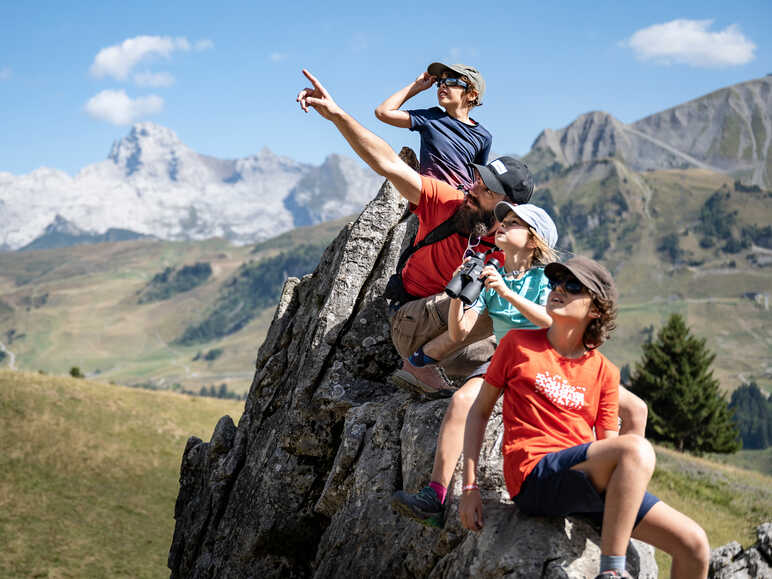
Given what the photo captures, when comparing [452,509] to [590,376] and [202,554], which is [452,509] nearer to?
[590,376]

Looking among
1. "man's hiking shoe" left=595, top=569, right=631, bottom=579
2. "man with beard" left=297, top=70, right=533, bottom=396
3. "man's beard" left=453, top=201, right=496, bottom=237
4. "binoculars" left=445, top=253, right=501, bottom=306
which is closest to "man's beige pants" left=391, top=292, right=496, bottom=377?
"man with beard" left=297, top=70, right=533, bottom=396

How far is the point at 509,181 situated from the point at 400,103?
8.14 ft

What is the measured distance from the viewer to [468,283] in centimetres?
719

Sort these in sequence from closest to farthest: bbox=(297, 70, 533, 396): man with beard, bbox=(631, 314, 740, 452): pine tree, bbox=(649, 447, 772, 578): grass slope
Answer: bbox=(297, 70, 533, 396): man with beard
bbox=(649, 447, 772, 578): grass slope
bbox=(631, 314, 740, 452): pine tree

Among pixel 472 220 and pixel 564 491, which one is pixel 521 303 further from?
pixel 472 220

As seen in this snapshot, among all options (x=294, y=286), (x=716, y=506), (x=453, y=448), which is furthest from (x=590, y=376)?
(x=716, y=506)

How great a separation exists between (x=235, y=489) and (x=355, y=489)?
495 centimetres

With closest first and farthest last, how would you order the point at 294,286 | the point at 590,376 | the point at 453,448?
the point at 590,376
the point at 453,448
the point at 294,286

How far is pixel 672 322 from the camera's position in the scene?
59469 mm

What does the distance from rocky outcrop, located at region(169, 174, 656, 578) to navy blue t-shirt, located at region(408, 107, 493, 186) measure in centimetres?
333

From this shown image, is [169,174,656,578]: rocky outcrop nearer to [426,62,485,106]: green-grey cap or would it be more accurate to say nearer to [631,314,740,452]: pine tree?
[426,62,485,106]: green-grey cap

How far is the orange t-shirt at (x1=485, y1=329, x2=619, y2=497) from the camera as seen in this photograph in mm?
6629

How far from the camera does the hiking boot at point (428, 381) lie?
9.44m

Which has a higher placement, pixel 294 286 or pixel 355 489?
pixel 294 286
